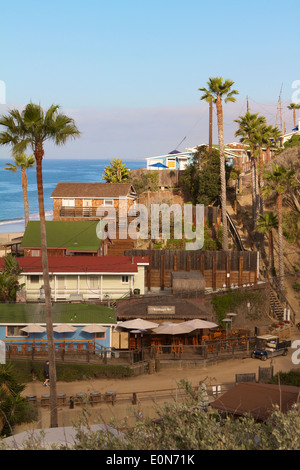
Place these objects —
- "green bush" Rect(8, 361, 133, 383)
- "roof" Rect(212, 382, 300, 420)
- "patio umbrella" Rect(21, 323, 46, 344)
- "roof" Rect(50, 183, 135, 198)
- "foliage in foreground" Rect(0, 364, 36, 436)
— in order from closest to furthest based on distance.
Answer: "roof" Rect(212, 382, 300, 420) → "foliage in foreground" Rect(0, 364, 36, 436) → "green bush" Rect(8, 361, 133, 383) → "patio umbrella" Rect(21, 323, 46, 344) → "roof" Rect(50, 183, 135, 198)

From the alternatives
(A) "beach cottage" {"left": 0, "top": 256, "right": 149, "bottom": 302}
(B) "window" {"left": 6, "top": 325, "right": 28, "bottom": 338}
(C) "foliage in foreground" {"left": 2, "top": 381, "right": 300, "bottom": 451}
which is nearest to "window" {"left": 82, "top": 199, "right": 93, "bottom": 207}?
(A) "beach cottage" {"left": 0, "top": 256, "right": 149, "bottom": 302}

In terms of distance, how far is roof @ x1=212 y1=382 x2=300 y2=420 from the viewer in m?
20.6

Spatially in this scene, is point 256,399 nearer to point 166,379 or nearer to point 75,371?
point 166,379

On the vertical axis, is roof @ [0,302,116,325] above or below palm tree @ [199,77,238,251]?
below

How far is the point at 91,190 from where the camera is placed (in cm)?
6284

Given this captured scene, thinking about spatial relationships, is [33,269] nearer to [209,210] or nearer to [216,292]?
[216,292]

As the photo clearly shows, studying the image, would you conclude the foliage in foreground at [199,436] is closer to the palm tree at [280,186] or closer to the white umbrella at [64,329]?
the white umbrella at [64,329]

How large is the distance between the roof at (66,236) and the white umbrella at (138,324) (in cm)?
1099

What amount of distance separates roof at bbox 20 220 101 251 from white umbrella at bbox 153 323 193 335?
12.0m

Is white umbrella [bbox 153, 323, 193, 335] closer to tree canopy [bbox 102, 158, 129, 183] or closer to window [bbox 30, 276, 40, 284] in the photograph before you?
window [bbox 30, 276, 40, 284]

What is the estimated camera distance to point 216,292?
4341cm

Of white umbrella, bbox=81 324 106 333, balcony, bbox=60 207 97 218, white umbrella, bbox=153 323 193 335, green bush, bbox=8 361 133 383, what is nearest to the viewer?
green bush, bbox=8 361 133 383

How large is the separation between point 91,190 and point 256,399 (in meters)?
43.6

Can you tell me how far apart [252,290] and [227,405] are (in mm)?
23635
